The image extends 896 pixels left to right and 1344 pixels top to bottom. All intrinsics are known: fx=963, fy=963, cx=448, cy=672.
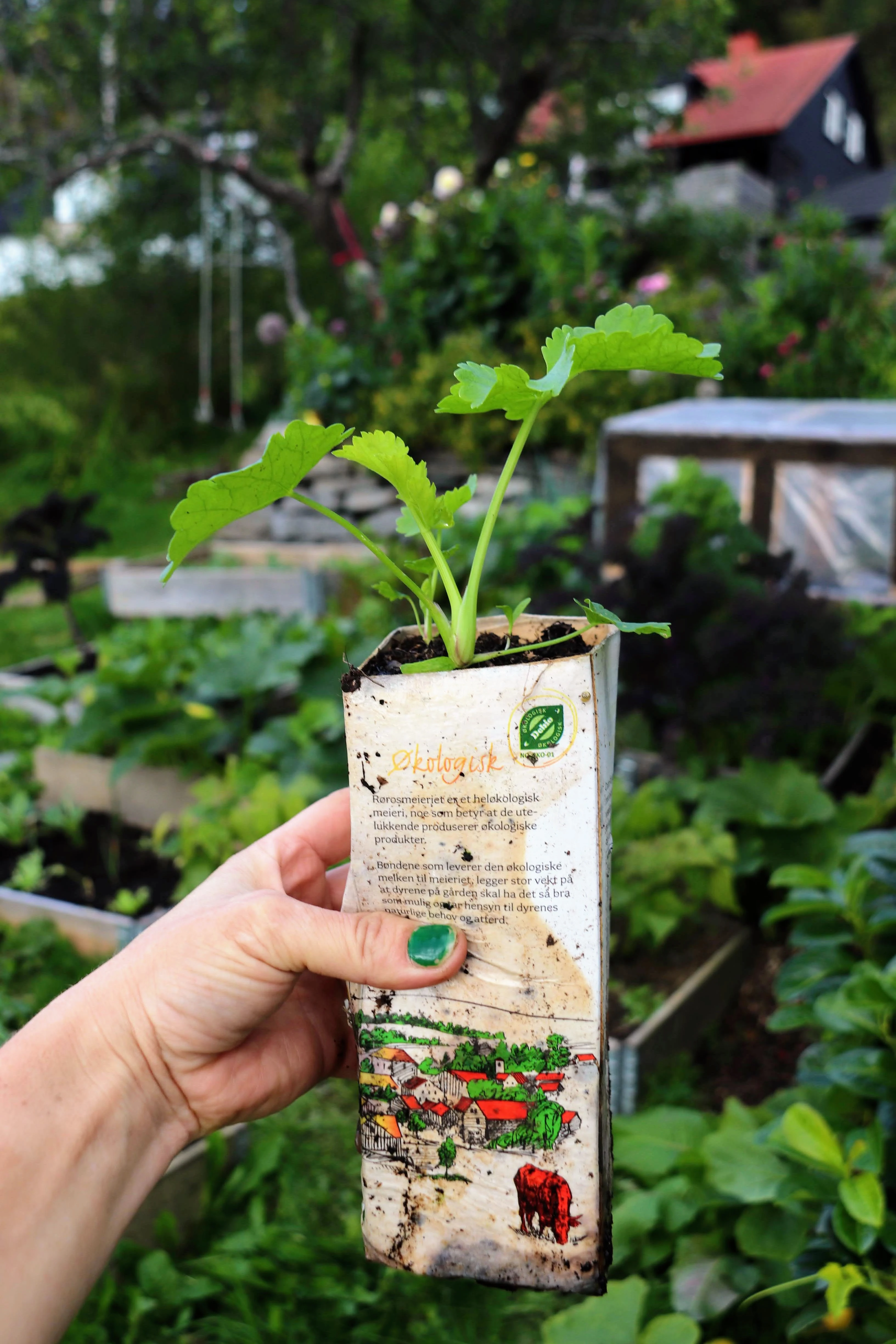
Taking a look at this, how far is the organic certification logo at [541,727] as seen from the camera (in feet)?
2.46

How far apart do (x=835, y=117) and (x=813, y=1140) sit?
85.1 ft

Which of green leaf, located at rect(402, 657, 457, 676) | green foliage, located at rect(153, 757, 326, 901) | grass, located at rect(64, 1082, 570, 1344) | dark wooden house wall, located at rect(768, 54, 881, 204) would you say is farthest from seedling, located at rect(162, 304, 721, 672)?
dark wooden house wall, located at rect(768, 54, 881, 204)

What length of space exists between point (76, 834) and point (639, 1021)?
66.8 inches

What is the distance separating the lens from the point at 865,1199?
1.01 metres

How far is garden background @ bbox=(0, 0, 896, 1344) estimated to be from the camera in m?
1.33

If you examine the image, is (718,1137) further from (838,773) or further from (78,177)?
(78,177)

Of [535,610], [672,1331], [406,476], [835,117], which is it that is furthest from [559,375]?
[835,117]

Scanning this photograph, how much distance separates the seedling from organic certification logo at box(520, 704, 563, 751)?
0.22ft

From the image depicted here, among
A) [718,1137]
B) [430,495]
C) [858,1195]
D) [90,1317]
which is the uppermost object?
[430,495]

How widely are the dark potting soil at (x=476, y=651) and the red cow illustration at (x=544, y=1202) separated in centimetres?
42

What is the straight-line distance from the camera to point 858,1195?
1018 millimetres

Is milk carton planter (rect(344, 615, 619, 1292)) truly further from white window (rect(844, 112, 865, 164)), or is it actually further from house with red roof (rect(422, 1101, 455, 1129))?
white window (rect(844, 112, 865, 164))

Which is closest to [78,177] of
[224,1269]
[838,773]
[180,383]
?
[180,383]

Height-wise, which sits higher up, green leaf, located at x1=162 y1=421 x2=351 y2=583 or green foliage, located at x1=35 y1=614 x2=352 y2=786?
green leaf, located at x1=162 y1=421 x2=351 y2=583
